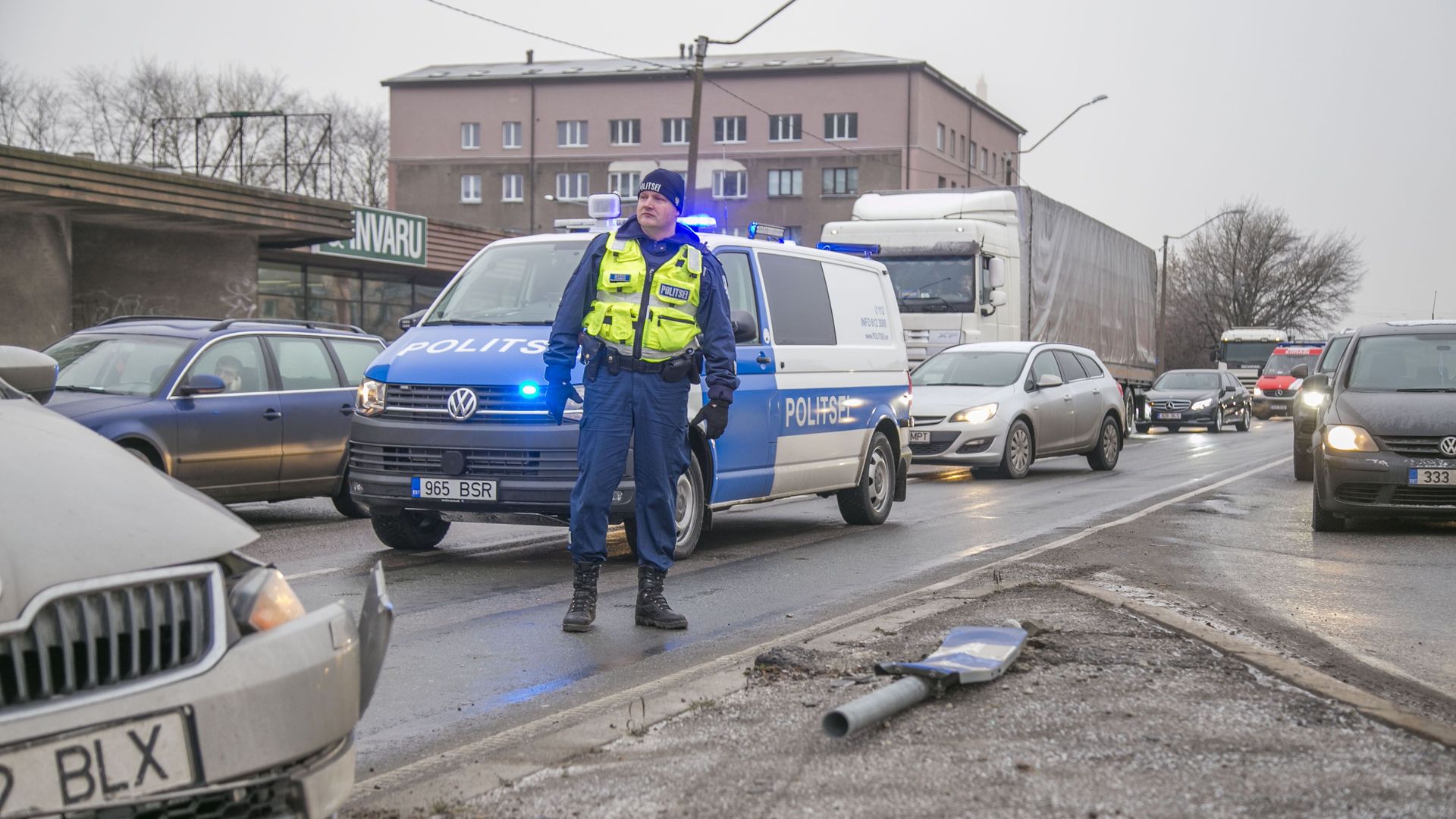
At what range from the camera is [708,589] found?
827cm

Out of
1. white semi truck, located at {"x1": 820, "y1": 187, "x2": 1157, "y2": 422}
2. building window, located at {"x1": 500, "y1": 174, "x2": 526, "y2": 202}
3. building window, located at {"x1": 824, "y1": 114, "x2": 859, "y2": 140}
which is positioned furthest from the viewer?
building window, located at {"x1": 500, "y1": 174, "x2": 526, "y2": 202}

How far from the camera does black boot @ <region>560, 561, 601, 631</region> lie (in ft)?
22.2

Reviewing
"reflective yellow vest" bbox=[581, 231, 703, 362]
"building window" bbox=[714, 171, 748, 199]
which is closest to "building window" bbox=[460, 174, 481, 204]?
"building window" bbox=[714, 171, 748, 199]

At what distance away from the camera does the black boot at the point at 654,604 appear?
6898mm

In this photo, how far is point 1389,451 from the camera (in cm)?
1138

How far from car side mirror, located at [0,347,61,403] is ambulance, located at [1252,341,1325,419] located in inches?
1756

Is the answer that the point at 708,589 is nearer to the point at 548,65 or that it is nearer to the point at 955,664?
the point at 955,664

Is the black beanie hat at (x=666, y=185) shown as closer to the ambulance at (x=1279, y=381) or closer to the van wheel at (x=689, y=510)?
the van wheel at (x=689, y=510)

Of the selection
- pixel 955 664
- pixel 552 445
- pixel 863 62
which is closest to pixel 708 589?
pixel 552 445

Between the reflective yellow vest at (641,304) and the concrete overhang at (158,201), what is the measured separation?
15.8m

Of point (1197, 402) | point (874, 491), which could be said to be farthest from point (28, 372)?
point (1197, 402)

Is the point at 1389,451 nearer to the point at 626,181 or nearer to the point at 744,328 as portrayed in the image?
the point at 744,328

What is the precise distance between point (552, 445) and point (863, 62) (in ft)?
236

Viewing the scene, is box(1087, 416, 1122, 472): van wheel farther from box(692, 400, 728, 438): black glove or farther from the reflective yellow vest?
the reflective yellow vest
